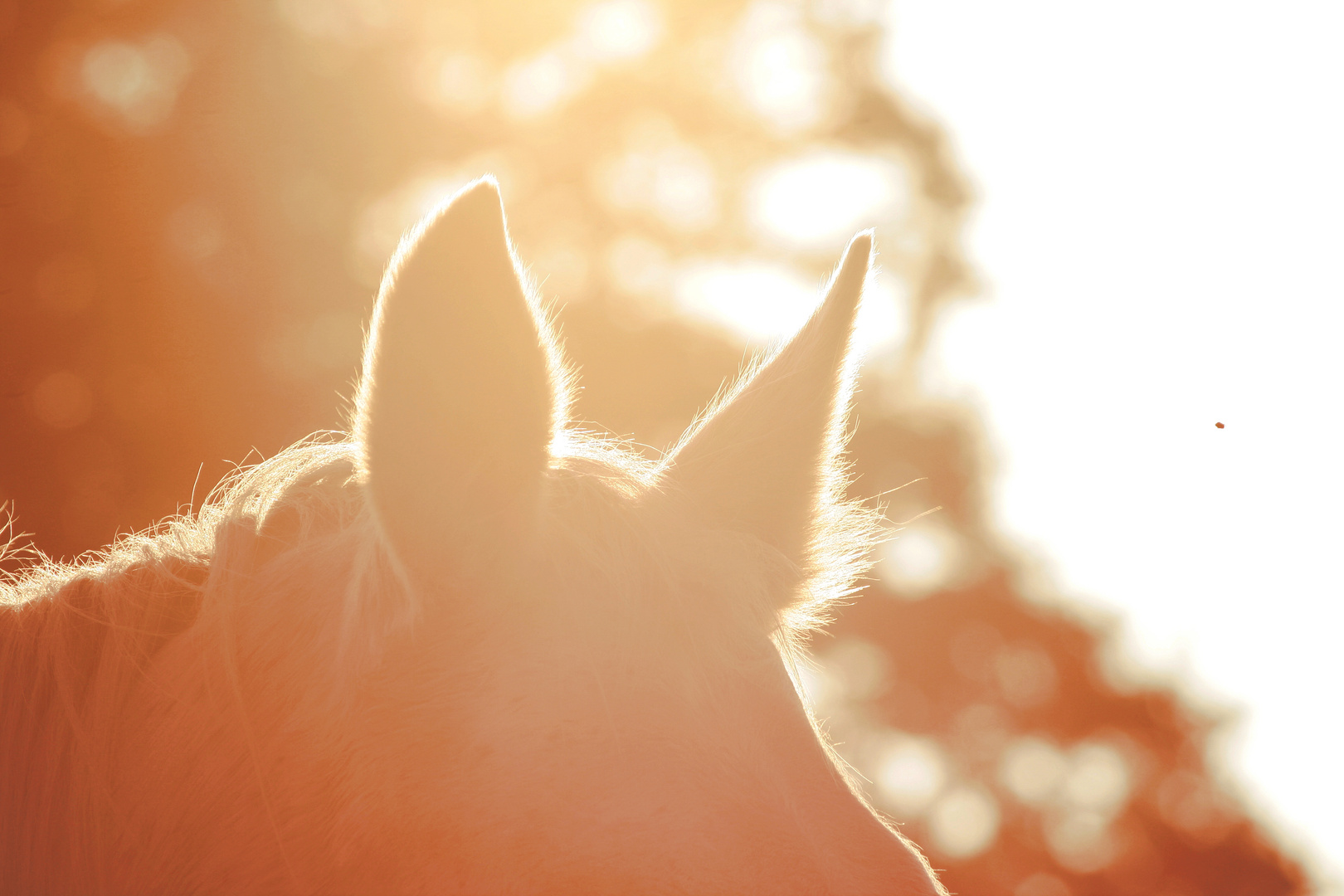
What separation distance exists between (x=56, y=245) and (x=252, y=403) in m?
1.90

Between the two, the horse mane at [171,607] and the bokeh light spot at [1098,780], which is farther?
the bokeh light spot at [1098,780]

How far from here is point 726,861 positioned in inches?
42.5

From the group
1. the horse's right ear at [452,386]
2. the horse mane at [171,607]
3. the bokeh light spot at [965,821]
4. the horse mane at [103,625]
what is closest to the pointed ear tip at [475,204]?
the horse's right ear at [452,386]

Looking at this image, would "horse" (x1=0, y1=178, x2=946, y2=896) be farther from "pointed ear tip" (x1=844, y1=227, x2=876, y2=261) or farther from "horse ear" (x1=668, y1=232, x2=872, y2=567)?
"pointed ear tip" (x1=844, y1=227, x2=876, y2=261)

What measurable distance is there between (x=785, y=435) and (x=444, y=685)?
0.70 meters

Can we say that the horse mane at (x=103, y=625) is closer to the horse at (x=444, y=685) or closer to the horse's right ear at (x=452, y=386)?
the horse at (x=444, y=685)

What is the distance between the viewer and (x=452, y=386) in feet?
3.39

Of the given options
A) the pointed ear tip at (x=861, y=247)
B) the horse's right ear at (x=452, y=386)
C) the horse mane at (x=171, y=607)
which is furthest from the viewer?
the pointed ear tip at (x=861, y=247)

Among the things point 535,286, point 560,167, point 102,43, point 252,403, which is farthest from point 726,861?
point 560,167

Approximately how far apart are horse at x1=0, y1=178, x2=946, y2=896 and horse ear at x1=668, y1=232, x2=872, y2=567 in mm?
122

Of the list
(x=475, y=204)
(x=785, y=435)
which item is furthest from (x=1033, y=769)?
(x=475, y=204)

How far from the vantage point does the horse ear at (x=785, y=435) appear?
1.49 m

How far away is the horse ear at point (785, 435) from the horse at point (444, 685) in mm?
122

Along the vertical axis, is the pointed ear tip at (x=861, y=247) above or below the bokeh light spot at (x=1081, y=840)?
above
